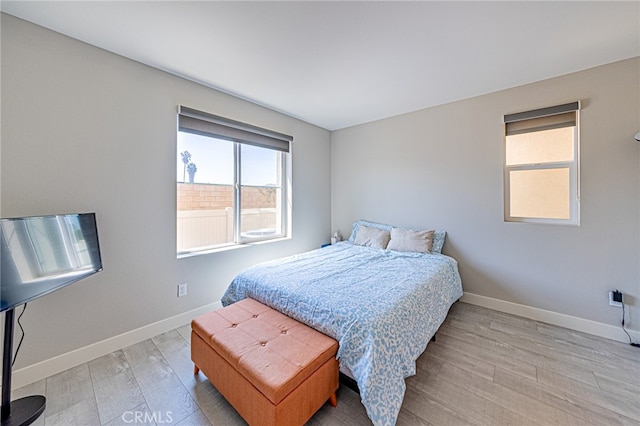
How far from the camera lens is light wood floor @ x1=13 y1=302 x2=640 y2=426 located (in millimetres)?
1375

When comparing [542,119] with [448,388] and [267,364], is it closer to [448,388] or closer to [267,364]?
[448,388]

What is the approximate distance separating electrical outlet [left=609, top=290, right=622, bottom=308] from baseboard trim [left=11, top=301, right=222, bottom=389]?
13.2 feet

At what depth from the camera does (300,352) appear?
135cm

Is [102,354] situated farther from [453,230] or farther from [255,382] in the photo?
[453,230]

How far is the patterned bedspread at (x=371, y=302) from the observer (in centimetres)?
131

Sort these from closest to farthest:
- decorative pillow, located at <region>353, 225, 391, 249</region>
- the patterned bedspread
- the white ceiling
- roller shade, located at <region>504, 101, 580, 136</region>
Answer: the patterned bedspread → the white ceiling → roller shade, located at <region>504, 101, 580, 136</region> → decorative pillow, located at <region>353, 225, 391, 249</region>

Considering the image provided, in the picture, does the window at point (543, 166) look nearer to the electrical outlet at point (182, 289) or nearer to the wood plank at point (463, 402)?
the wood plank at point (463, 402)

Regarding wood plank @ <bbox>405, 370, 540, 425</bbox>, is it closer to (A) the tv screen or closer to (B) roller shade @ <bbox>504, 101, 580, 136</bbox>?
(A) the tv screen

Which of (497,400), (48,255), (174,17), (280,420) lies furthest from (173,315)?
(497,400)

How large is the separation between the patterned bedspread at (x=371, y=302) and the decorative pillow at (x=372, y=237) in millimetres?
492

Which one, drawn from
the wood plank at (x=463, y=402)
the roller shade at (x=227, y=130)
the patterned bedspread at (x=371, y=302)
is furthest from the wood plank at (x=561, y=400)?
the roller shade at (x=227, y=130)

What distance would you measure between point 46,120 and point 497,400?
12.0 feet

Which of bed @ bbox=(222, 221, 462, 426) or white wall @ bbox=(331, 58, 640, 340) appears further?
white wall @ bbox=(331, 58, 640, 340)

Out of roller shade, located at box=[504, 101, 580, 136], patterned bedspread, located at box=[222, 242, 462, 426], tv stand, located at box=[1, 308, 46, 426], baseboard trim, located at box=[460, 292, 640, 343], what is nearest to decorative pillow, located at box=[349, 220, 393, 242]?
patterned bedspread, located at box=[222, 242, 462, 426]
